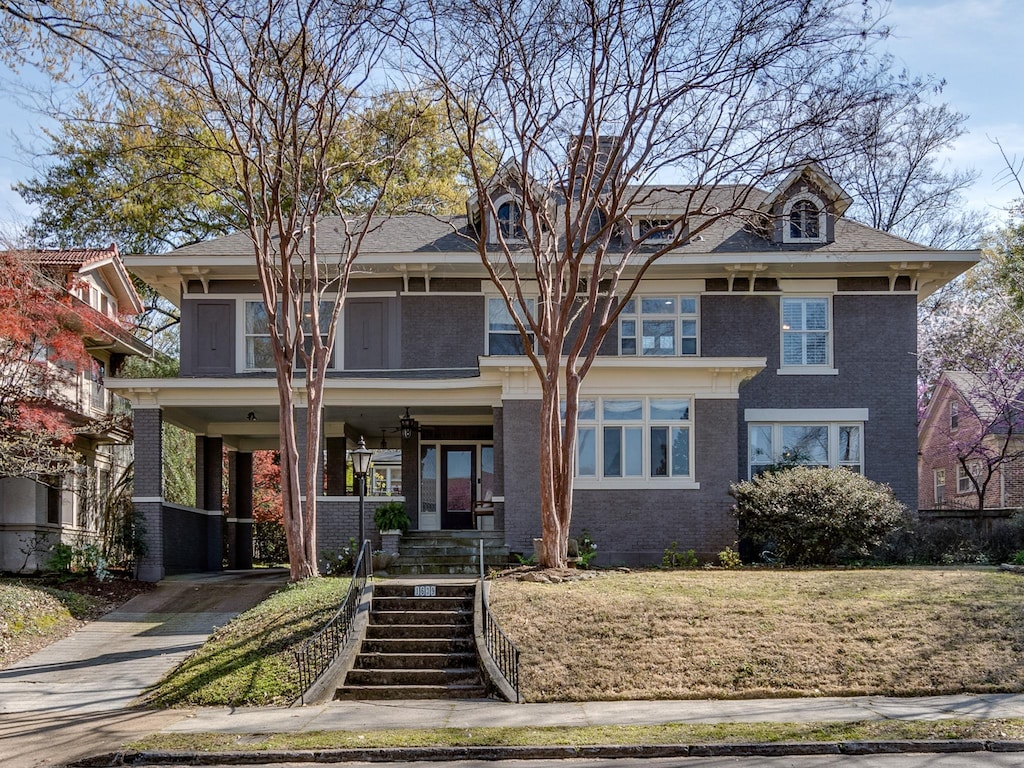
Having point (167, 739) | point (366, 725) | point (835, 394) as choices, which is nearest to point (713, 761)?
point (366, 725)

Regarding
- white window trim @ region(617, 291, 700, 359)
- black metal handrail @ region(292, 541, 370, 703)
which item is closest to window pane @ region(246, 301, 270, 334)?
white window trim @ region(617, 291, 700, 359)

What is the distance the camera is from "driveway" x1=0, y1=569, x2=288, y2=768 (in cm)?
1172

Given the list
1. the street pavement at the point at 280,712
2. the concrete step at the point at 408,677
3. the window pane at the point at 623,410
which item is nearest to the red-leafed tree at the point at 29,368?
the street pavement at the point at 280,712

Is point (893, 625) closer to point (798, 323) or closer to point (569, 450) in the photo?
point (569, 450)

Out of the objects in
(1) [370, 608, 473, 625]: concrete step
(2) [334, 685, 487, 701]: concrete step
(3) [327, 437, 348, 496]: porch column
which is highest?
(3) [327, 437, 348, 496]: porch column

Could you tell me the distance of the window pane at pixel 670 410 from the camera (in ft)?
75.0

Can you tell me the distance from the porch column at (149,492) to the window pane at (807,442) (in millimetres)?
13488

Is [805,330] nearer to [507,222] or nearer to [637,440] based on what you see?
[637,440]

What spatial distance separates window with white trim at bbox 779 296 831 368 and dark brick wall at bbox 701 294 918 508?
20 centimetres

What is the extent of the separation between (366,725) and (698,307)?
52.0 feet

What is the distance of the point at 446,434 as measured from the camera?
2694cm

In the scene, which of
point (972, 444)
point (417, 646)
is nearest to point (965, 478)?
point (972, 444)

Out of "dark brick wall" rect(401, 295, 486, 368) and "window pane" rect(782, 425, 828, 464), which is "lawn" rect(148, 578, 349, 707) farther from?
"window pane" rect(782, 425, 828, 464)

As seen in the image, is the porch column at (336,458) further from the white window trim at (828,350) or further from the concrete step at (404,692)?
the concrete step at (404,692)
